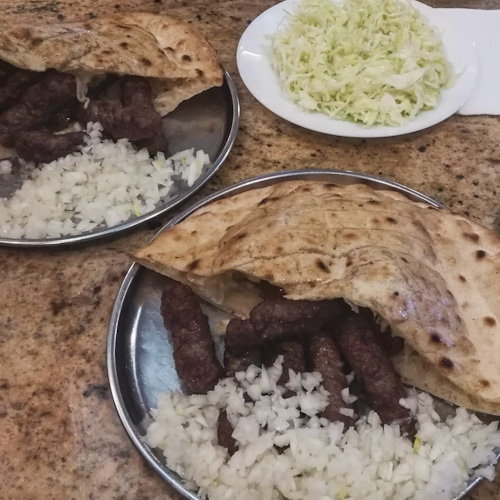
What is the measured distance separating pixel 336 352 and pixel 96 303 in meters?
0.84

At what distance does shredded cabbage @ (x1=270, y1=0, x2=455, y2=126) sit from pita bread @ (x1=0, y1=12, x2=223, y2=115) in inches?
16.5

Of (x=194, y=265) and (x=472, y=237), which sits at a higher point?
(x=472, y=237)

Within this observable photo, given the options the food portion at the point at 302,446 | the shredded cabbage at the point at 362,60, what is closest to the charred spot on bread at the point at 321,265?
the food portion at the point at 302,446

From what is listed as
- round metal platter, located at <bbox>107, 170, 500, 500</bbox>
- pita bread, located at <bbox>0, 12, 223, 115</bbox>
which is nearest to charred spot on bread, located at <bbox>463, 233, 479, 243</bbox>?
round metal platter, located at <bbox>107, 170, 500, 500</bbox>

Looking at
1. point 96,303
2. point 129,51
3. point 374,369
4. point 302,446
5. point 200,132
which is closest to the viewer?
point 302,446

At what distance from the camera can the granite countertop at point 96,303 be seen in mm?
1610

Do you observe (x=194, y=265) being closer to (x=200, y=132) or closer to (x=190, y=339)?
(x=190, y=339)

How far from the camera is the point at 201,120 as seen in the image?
2609 millimetres

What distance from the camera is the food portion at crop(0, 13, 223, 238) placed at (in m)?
2.20

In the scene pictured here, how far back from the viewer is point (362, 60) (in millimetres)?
2725

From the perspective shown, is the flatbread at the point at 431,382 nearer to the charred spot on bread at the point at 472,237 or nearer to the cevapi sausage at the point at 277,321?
the cevapi sausage at the point at 277,321

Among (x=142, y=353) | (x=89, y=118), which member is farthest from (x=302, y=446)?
(x=89, y=118)

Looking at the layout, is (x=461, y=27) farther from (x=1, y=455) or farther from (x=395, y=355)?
(x=1, y=455)

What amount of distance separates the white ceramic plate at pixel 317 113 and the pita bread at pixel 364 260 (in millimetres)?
578
